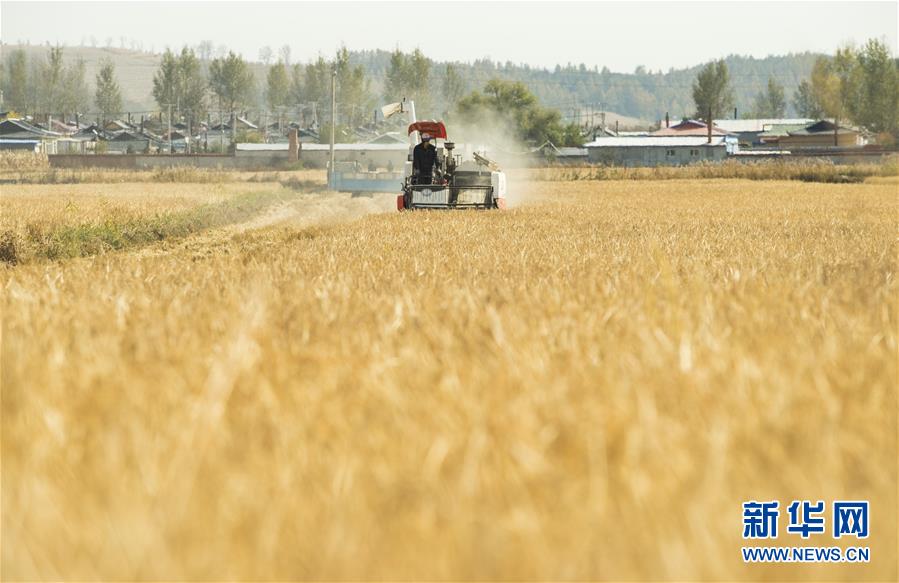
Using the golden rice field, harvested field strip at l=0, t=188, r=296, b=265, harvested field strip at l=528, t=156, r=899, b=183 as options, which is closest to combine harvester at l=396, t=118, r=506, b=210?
harvested field strip at l=0, t=188, r=296, b=265

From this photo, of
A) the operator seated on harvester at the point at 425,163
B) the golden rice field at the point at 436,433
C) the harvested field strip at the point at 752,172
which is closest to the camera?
the golden rice field at the point at 436,433

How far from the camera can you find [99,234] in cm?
2188

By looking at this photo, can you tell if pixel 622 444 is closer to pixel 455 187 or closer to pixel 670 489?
pixel 670 489

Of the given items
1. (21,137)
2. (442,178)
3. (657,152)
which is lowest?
(442,178)

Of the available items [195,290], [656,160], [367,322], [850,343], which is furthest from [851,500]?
[656,160]

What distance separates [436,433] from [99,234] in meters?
20.0

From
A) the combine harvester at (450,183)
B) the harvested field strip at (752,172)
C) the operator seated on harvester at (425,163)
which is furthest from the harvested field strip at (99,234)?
the harvested field strip at (752,172)

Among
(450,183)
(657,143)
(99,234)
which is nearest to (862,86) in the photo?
(657,143)

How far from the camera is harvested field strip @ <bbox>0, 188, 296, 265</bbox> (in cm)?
1922

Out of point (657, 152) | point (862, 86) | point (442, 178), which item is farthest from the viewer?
point (862, 86)

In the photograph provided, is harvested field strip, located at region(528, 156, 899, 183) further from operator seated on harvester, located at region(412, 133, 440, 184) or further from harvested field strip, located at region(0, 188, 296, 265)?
harvested field strip, located at region(0, 188, 296, 265)

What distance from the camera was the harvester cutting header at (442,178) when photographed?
1158 inches

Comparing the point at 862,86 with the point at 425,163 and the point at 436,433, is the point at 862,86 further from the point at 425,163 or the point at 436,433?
the point at 436,433

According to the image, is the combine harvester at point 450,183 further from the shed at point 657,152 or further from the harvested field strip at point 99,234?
the shed at point 657,152
